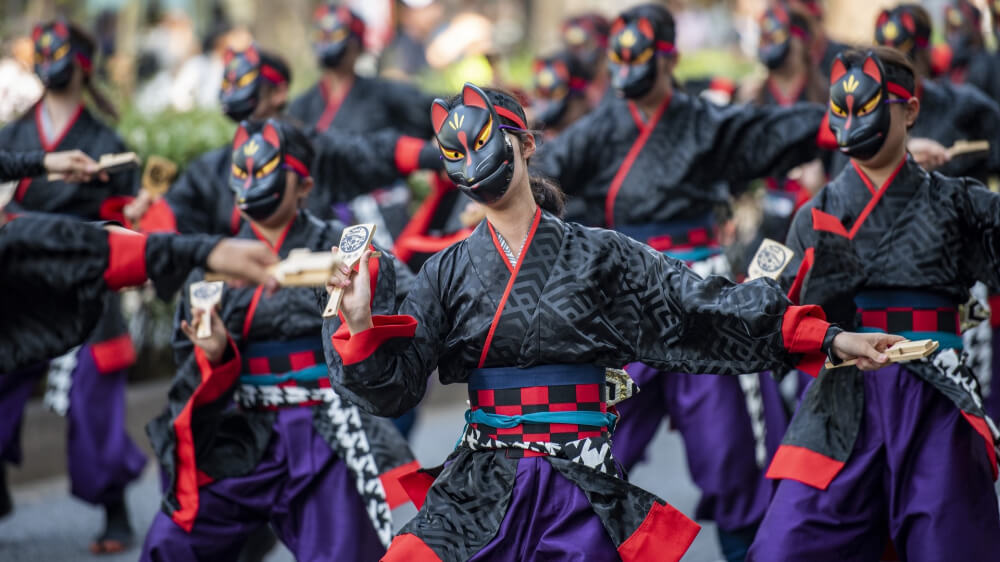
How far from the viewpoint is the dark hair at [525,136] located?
3648 millimetres

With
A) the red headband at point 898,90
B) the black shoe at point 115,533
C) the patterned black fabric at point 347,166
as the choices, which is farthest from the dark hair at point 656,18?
the black shoe at point 115,533

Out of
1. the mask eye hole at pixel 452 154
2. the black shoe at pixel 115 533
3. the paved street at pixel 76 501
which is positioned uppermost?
the mask eye hole at pixel 452 154

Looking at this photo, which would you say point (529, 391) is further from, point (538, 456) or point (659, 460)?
point (659, 460)

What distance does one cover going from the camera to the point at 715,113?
18.5ft

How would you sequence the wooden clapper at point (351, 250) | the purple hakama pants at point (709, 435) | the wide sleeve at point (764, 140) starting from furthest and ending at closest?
the wide sleeve at point (764, 140) < the purple hakama pants at point (709, 435) < the wooden clapper at point (351, 250)

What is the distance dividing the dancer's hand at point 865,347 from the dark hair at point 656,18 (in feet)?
7.95

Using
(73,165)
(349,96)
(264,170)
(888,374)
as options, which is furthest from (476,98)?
(349,96)

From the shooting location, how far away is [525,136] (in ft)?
12.1

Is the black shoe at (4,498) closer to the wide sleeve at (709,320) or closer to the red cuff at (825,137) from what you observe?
the wide sleeve at (709,320)

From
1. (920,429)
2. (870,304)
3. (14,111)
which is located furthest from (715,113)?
(14,111)

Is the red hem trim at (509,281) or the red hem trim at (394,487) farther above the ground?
the red hem trim at (509,281)

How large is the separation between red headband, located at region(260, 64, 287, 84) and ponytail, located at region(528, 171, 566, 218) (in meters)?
2.60

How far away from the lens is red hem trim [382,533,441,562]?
3.36m

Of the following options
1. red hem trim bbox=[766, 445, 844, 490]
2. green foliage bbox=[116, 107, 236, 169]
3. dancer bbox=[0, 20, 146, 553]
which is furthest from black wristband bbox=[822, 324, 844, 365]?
green foliage bbox=[116, 107, 236, 169]
